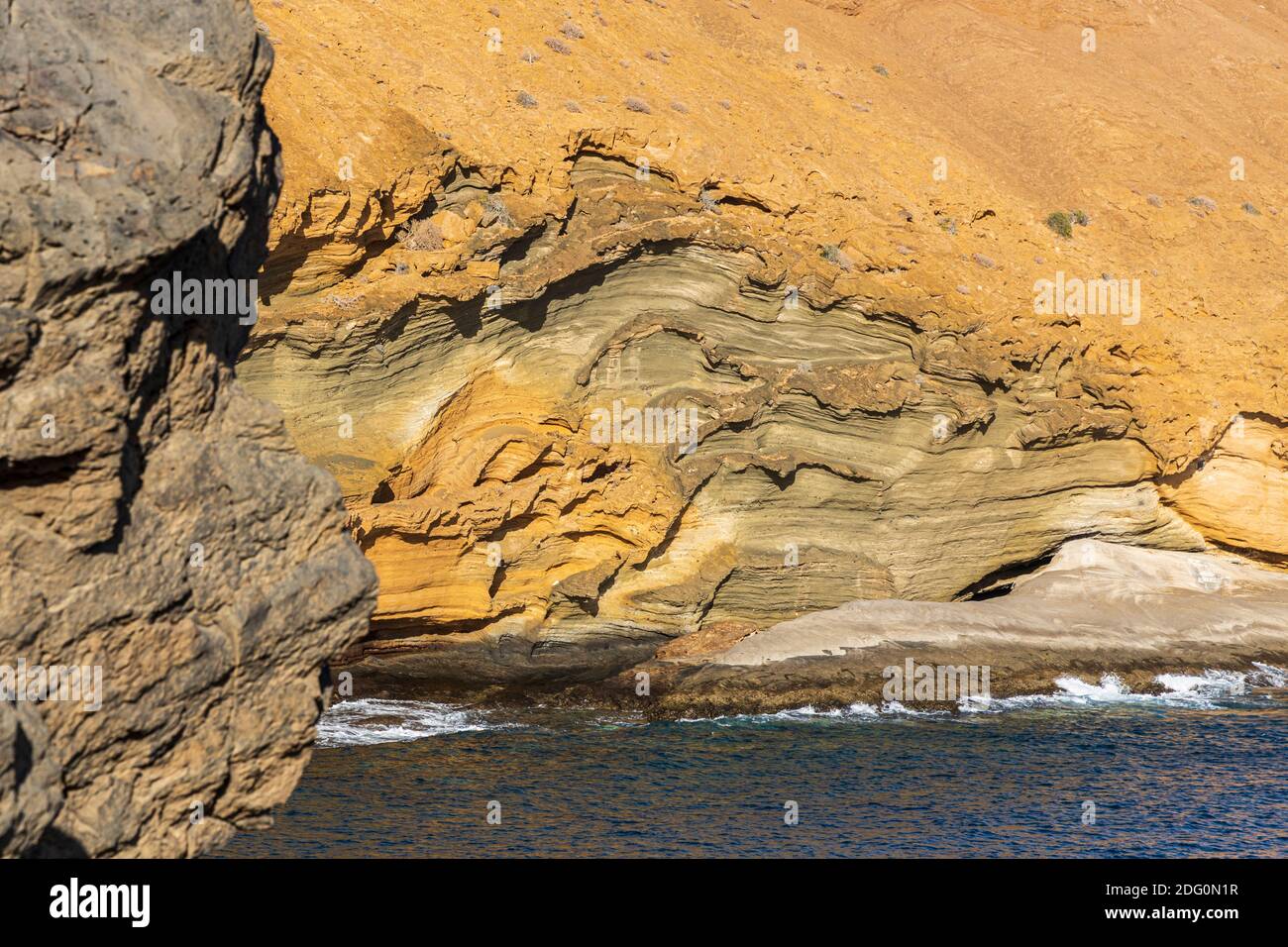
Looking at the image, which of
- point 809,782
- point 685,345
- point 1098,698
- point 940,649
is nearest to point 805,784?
point 809,782

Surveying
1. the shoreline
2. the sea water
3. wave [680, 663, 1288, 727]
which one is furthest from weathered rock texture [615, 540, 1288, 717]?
the sea water

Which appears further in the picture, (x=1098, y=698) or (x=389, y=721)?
(x=1098, y=698)

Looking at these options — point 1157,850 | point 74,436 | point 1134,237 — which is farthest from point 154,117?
point 1134,237

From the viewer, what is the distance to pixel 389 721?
106 feet

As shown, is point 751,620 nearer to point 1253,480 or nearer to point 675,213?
point 675,213

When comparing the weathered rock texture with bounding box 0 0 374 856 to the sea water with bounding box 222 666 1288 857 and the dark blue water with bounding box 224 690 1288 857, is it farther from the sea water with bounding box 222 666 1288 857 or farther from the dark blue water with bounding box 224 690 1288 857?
the dark blue water with bounding box 224 690 1288 857

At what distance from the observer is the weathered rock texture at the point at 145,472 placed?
11156 millimetres

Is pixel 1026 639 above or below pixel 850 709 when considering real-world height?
above

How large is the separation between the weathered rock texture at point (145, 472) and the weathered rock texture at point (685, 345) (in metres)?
15.7

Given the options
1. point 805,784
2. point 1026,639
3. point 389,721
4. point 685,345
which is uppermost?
point 685,345

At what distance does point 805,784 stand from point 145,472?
756 inches

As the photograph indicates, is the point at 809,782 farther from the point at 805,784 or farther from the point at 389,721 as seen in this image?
the point at 389,721

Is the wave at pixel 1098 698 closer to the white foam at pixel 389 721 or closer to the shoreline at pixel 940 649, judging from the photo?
the shoreline at pixel 940 649

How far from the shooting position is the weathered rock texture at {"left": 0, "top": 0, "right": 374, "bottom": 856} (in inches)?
439
